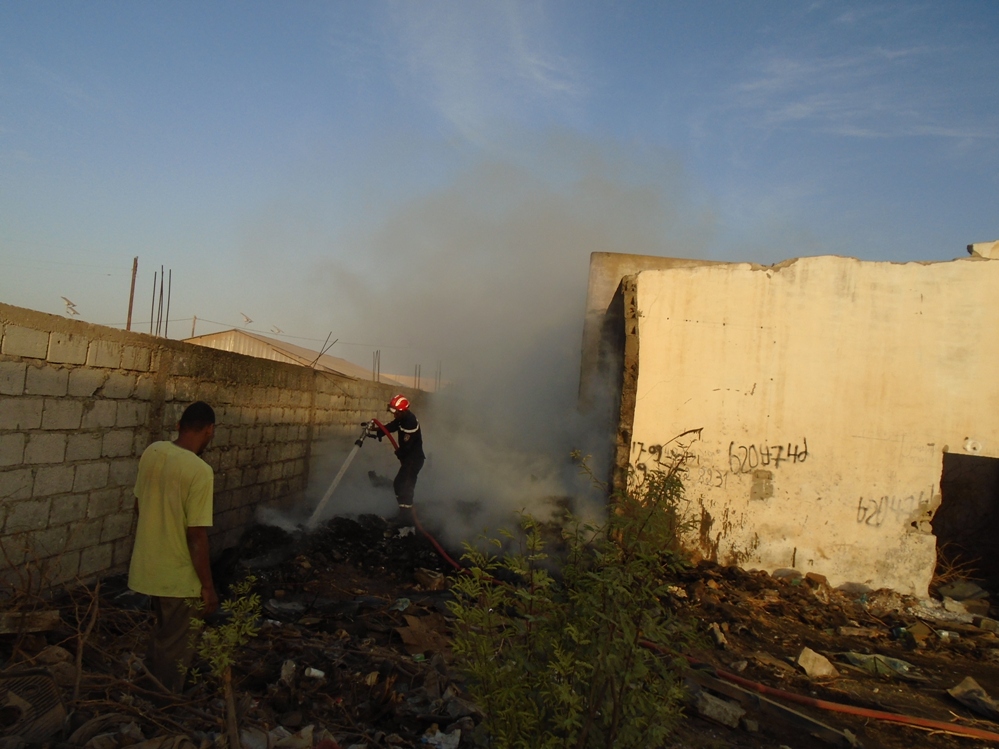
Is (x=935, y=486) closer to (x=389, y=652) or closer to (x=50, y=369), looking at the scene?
(x=389, y=652)

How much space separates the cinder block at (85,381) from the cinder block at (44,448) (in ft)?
1.09

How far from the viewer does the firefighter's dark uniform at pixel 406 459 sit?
940 cm

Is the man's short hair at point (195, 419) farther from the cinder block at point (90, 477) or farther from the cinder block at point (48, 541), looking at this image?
the cinder block at point (90, 477)

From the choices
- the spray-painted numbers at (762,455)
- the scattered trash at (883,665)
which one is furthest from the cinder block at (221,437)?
the scattered trash at (883,665)

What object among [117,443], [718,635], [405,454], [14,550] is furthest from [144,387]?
[718,635]

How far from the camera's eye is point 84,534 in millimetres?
4996

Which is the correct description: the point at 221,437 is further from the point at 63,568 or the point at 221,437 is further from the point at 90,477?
the point at 63,568

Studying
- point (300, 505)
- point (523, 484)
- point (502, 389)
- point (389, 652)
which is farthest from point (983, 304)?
point (502, 389)

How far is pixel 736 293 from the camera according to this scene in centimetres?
937

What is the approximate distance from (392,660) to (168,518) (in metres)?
1.83

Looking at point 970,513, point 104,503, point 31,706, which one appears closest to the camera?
point 31,706

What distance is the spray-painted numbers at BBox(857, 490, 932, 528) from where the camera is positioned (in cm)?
891

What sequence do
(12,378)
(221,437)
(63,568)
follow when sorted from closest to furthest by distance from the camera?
1. (12,378)
2. (63,568)
3. (221,437)

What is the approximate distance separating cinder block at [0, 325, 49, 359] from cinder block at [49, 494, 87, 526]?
103 cm
